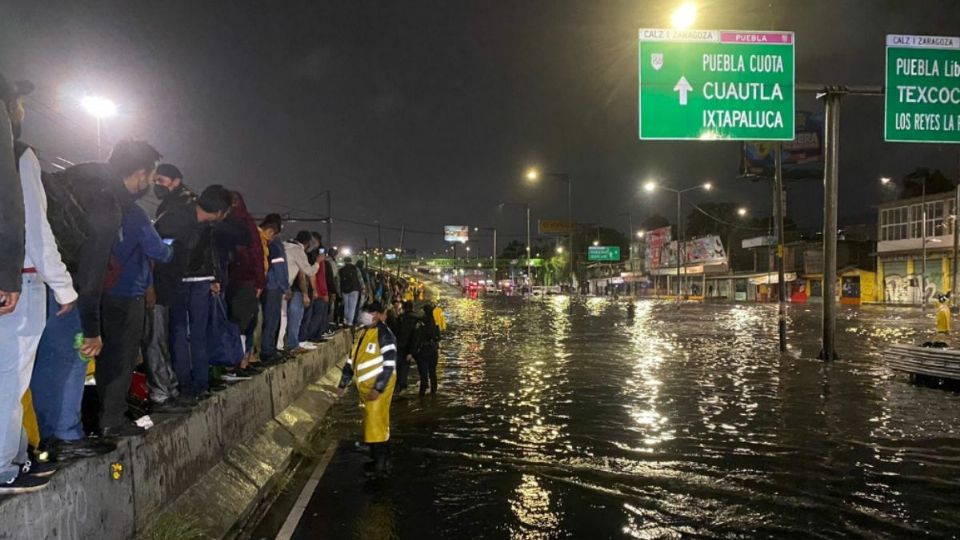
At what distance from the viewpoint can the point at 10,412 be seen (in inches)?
140

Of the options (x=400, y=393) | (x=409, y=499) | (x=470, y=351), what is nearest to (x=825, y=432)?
(x=409, y=499)

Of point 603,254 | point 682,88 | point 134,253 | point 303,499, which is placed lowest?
point 303,499

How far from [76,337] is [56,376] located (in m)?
0.26

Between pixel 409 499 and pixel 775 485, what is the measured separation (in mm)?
3480

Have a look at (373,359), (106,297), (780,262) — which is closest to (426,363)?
(373,359)

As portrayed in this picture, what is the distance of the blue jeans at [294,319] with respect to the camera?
1073 centimetres

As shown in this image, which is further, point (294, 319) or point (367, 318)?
point (294, 319)

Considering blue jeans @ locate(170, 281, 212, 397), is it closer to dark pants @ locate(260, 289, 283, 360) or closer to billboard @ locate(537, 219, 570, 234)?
dark pants @ locate(260, 289, 283, 360)

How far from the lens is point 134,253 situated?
5.00 metres

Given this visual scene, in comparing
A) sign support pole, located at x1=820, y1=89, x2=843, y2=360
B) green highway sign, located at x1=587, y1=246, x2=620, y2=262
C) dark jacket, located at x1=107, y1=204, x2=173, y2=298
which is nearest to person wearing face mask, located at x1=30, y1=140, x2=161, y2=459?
dark jacket, located at x1=107, y1=204, x2=173, y2=298

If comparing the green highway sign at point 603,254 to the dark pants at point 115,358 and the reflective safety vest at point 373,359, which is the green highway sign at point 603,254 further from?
the dark pants at point 115,358

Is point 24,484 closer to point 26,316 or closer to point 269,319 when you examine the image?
point 26,316

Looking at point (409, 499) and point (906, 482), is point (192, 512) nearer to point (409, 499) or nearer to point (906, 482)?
point (409, 499)

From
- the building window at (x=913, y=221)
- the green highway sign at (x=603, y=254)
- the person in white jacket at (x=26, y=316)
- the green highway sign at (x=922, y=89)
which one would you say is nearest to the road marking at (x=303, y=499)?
the person in white jacket at (x=26, y=316)
